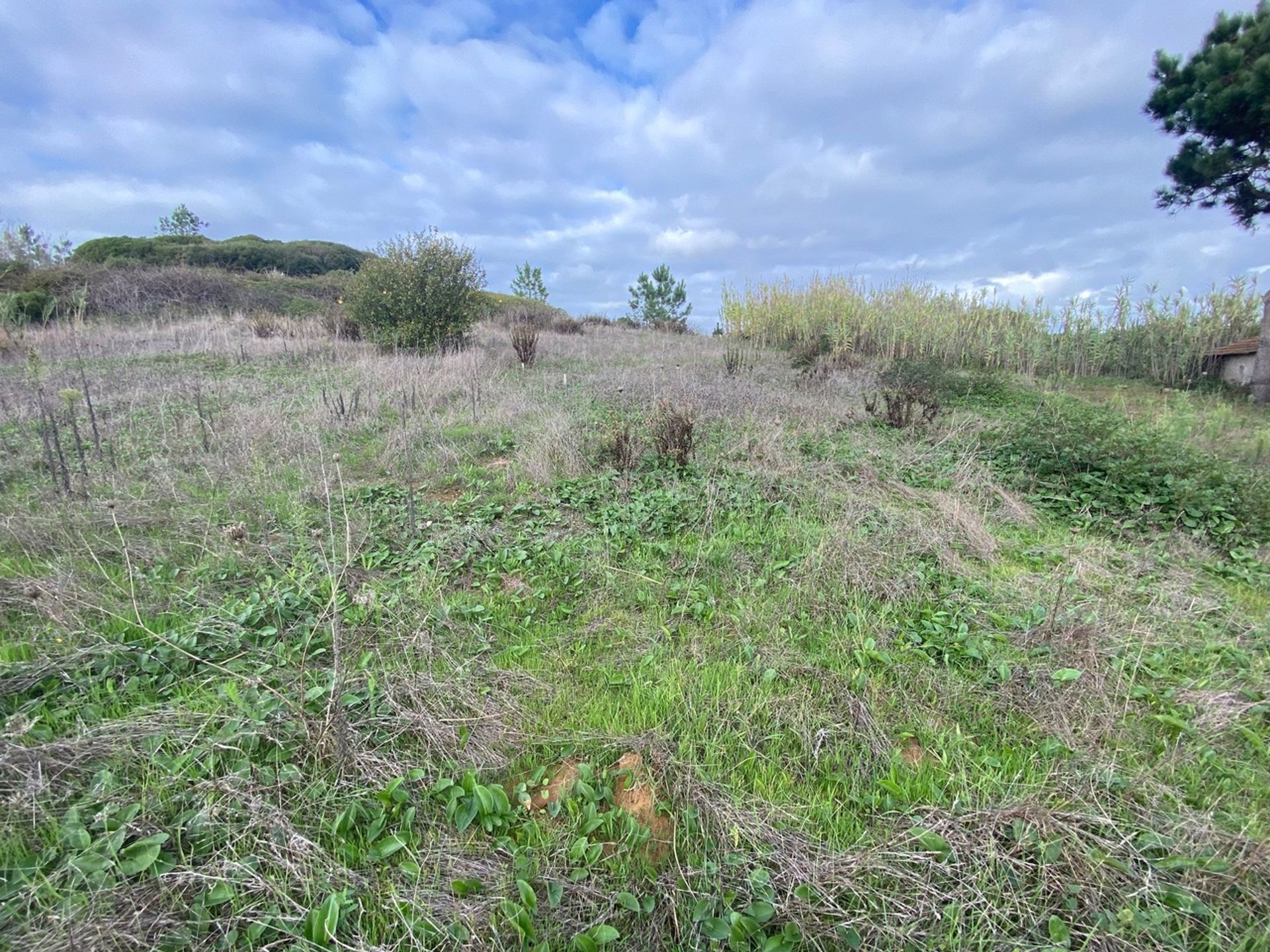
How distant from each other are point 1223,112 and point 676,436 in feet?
34.5

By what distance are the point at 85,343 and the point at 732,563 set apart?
46.8 feet

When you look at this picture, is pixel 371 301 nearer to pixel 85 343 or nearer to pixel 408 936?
pixel 85 343

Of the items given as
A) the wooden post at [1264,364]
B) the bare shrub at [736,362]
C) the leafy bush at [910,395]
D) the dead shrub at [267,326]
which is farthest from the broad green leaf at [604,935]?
the dead shrub at [267,326]

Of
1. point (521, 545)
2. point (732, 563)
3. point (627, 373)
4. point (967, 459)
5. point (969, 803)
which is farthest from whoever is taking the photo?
point (627, 373)

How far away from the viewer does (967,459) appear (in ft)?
15.9

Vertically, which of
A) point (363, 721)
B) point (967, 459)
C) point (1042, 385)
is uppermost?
point (1042, 385)

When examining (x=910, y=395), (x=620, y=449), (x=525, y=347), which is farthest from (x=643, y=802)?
(x=525, y=347)

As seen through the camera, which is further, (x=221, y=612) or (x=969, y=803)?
(x=221, y=612)

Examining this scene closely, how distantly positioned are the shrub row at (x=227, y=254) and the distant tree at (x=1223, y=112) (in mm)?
22903

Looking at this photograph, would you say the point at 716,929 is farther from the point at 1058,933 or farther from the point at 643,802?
the point at 1058,933

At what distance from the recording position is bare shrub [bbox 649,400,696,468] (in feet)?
15.3

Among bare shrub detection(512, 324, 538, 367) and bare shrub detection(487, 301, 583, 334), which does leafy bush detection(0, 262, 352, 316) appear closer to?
bare shrub detection(487, 301, 583, 334)

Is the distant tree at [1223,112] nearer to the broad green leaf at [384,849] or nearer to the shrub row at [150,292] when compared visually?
the broad green leaf at [384,849]

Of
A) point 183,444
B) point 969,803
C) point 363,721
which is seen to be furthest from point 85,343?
point 969,803
